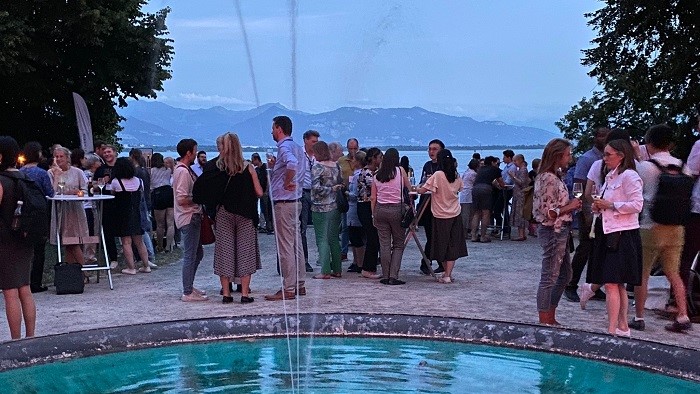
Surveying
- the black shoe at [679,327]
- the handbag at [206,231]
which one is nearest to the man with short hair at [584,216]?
the black shoe at [679,327]

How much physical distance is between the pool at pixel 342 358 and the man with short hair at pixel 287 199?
9.71 ft

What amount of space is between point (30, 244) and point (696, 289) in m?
6.80

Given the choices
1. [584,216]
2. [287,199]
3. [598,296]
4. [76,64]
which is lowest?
[598,296]

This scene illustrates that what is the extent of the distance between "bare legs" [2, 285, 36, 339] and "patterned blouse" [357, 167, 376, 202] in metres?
6.50

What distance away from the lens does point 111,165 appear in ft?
47.1

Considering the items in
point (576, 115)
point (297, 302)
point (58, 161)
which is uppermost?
point (576, 115)

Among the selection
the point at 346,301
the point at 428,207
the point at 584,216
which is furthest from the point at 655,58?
the point at 346,301

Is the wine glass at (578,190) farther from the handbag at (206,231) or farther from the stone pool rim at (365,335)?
the handbag at (206,231)

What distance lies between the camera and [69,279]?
12438mm

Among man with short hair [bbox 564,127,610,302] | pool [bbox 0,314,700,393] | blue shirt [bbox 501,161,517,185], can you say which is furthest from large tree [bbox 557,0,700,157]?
pool [bbox 0,314,700,393]

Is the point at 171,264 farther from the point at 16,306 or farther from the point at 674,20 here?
the point at 674,20

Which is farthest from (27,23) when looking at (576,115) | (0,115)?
(576,115)

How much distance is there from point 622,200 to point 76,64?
76.7ft

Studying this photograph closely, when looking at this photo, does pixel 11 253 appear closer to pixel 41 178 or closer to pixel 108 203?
pixel 41 178
